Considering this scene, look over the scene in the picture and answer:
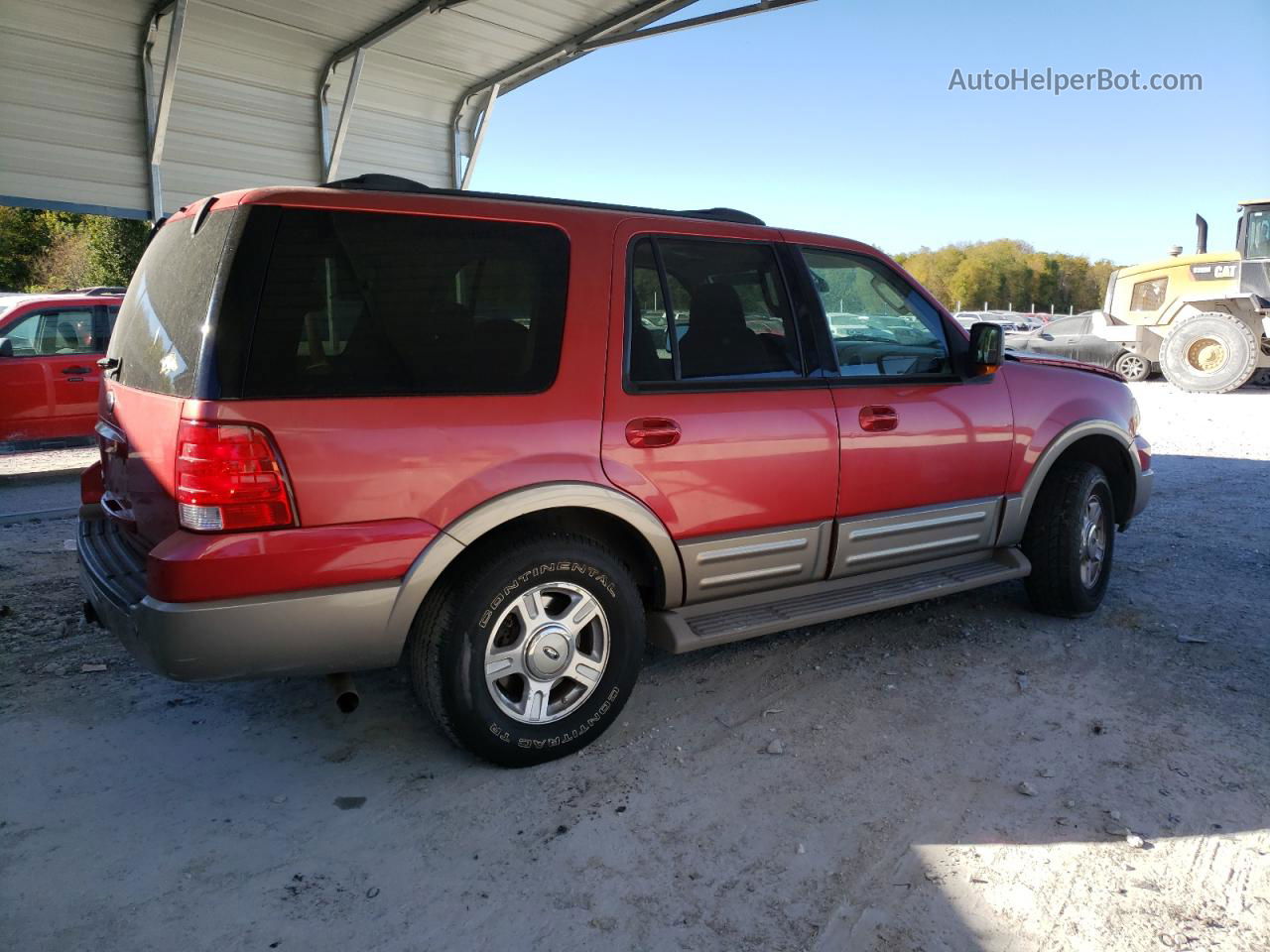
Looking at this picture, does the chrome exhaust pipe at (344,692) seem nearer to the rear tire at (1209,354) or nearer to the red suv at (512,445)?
the red suv at (512,445)

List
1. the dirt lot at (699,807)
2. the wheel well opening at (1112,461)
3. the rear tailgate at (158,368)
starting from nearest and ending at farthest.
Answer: the dirt lot at (699,807) < the rear tailgate at (158,368) < the wheel well opening at (1112,461)

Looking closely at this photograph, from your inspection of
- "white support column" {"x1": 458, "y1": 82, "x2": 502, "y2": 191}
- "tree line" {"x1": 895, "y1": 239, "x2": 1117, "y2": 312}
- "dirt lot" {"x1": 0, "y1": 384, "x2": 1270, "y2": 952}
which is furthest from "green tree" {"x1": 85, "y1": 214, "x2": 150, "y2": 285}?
"tree line" {"x1": 895, "y1": 239, "x2": 1117, "y2": 312}

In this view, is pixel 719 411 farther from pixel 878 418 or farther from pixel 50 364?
pixel 50 364

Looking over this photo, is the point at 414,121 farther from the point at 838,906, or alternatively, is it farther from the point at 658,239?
the point at 838,906

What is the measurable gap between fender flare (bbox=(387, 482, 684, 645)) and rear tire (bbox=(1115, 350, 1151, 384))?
60.6ft

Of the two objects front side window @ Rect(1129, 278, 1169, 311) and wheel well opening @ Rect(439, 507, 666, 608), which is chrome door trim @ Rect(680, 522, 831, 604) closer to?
wheel well opening @ Rect(439, 507, 666, 608)

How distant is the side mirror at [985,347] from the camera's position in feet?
13.5

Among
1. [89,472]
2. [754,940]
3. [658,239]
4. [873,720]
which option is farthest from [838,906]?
[89,472]

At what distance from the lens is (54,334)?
9.05m

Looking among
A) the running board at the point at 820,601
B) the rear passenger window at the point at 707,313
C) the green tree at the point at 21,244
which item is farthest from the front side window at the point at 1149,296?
the green tree at the point at 21,244

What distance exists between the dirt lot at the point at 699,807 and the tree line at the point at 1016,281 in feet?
245

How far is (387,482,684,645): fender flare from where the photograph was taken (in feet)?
9.45

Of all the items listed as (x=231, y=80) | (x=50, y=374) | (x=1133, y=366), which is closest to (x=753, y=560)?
(x=50, y=374)

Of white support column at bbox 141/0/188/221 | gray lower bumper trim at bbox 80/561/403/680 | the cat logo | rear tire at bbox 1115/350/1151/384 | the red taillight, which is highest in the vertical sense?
white support column at bbox 141/0/188/221
